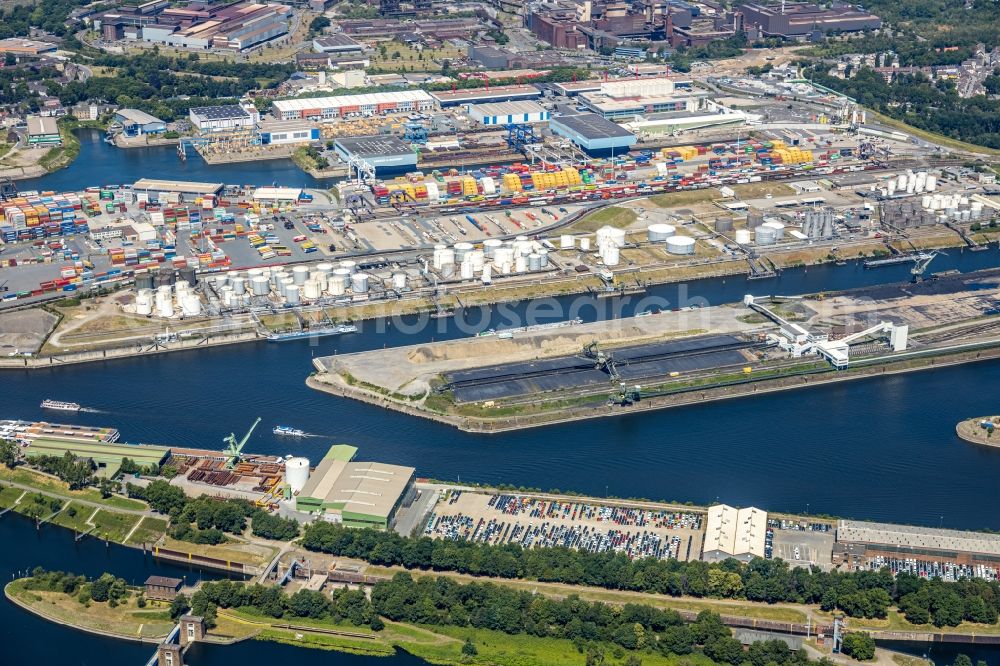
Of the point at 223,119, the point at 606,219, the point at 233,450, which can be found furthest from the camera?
the point at 223,119

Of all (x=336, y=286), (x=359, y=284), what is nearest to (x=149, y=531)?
(x=336, y=286)

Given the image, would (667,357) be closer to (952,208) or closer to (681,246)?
(681,246)

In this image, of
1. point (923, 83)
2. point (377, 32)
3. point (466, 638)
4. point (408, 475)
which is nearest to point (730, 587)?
point (466, 638)

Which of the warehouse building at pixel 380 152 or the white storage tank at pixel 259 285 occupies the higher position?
the warehouse building at pixel 380 152

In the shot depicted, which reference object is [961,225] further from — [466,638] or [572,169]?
[466,638]

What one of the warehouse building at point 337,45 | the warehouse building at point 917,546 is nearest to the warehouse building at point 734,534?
the warehouse building at point 917,546

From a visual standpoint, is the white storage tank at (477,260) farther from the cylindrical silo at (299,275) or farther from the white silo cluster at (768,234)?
the white silo cluster at (768,234)

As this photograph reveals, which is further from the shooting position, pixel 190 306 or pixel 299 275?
pixel 299 275
